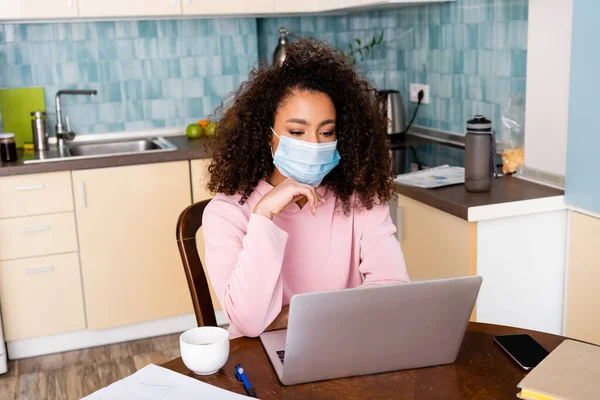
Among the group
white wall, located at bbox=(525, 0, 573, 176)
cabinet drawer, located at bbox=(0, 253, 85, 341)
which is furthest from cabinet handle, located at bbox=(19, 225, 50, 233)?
white wall, located at bbox=(525, 0, 573, 176)

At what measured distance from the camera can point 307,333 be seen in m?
1.13

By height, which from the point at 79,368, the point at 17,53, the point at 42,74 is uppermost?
the point at 17,53

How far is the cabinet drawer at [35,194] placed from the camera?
2.93m

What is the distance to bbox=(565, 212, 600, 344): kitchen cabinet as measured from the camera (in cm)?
222

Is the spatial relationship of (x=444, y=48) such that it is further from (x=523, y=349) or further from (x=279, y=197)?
(x=523, y=349)

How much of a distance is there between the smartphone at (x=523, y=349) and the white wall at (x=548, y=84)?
117 centimetres

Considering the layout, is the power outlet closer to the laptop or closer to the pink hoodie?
the pink hoodie

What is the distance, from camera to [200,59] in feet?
11.9

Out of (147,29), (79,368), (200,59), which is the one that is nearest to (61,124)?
(147,29)

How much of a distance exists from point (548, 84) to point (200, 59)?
1.87m

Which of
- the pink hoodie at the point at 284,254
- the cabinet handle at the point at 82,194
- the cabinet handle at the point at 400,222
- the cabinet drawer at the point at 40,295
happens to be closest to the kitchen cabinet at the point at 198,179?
the cabinet handle at the point at 82,194

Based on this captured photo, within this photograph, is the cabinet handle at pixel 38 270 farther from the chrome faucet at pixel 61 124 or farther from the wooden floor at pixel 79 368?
the chrome faucet at pixel 61 124

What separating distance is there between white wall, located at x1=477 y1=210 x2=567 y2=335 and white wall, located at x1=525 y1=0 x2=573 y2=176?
0.72ft

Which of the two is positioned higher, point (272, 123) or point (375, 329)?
point (272, 123)
